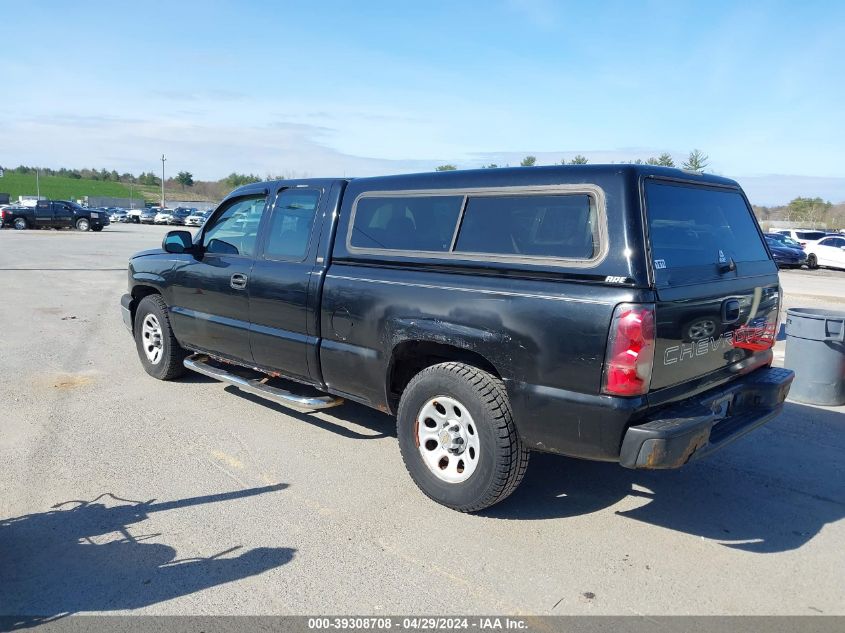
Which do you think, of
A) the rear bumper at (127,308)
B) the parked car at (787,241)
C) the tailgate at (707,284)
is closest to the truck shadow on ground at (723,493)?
the tailgate at (707,284)

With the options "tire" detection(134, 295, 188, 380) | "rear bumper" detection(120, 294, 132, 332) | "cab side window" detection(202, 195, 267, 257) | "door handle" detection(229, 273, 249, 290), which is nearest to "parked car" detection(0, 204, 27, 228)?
"rear bumper" detection(120, 294, 132, 332)

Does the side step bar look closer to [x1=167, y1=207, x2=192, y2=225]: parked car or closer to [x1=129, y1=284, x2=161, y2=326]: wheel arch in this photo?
[x1=129, y1=284, x2=161, y2=326]: wheel arch

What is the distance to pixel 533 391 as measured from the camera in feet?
11.6

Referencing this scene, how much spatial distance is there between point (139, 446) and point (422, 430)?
220cm

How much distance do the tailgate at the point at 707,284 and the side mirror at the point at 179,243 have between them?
13.2ft

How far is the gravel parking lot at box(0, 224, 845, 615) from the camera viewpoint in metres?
3.14

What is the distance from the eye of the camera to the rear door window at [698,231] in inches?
140

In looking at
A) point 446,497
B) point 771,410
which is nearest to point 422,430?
point 446,497

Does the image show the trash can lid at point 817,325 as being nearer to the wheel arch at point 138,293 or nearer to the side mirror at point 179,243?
the side mirror at point 179,243

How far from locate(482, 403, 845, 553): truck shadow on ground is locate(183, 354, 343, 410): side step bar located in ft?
4.92

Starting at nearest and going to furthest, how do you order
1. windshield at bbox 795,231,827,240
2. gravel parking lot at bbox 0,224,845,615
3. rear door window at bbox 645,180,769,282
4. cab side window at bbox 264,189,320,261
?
gravel parking lot at bbox 0,224,845,615
rear door window at bbox 645,180,769,282
cab side window at bbox 264,189,320,261
windshield at bbox 795,231,827,240

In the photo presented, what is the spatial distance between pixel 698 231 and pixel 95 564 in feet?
12.1

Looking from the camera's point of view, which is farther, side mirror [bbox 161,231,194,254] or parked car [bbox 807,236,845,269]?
parked car [bbox 807,236,845,269]

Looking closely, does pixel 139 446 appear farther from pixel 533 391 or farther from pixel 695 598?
pixel 695 598
